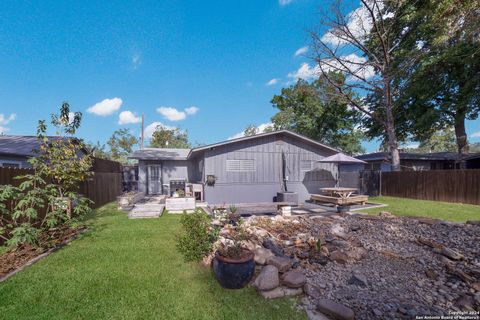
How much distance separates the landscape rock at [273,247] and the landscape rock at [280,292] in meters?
0.98

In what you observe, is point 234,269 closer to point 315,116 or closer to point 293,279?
point 293,279

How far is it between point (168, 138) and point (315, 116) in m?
22.2

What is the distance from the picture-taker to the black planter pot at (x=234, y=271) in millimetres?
3283

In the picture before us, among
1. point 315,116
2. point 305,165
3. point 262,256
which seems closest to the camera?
point 262,256

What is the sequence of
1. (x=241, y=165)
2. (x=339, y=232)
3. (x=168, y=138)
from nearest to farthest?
(x=339, y=232) < (x=241, y=165) < (x=168, y=138)

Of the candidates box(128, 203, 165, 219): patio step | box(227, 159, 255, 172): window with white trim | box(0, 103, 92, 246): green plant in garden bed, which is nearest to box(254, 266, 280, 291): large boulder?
box(0, 103, 92, 246): green plant in garden bed

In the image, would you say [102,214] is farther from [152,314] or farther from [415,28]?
[415,28]

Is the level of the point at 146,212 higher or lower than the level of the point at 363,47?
lower

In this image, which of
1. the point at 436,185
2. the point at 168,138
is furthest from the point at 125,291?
the point at 168,138

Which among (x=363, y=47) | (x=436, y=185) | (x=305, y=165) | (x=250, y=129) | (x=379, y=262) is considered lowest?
(x=379, y=262)

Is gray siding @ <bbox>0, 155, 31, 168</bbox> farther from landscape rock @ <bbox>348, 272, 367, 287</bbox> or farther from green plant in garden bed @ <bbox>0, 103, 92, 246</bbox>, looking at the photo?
landscape rock @ <bbox>348, 272, 367, 287</bbox>

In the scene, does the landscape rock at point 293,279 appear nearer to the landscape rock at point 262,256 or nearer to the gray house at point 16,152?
the landscape rock at point 262,256

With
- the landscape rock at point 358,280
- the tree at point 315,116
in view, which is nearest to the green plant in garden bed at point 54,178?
the landscape rock at point 358,280

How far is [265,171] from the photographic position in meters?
11.2
